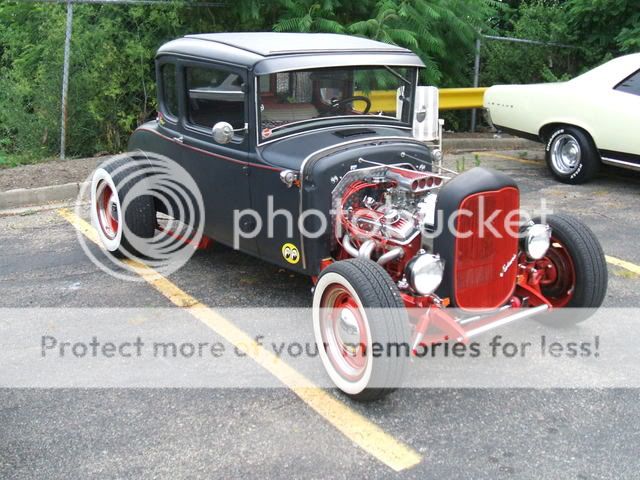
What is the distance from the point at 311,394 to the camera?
3.66 metres

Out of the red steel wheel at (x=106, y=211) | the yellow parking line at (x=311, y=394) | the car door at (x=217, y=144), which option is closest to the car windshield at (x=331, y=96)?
the car door at (x=217, y=144)

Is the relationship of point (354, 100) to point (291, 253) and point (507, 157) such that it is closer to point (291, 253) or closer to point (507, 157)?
point (291, 253)

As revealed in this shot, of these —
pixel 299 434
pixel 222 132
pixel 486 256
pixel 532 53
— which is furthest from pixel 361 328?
pixel 532 53

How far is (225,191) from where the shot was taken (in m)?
4.74

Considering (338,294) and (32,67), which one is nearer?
(338,294)

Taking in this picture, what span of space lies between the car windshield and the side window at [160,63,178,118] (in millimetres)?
1017

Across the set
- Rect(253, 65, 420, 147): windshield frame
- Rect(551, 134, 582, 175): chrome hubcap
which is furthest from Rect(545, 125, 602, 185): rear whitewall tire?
Rect(253, 65, 420, 147): windshield frame

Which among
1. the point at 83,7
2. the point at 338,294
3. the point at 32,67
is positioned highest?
the point at 83,7

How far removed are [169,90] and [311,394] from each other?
2752 millimetres

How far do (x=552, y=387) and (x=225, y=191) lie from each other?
2444 mm

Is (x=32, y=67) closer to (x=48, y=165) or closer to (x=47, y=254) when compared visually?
(x=48, y=165)

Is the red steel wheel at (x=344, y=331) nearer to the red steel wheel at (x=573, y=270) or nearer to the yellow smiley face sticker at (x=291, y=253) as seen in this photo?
the yellow smiley face sticker at (x=291, y=253)

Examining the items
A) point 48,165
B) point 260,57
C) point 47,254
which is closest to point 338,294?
point 260,57

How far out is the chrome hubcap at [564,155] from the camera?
818 centimetres
